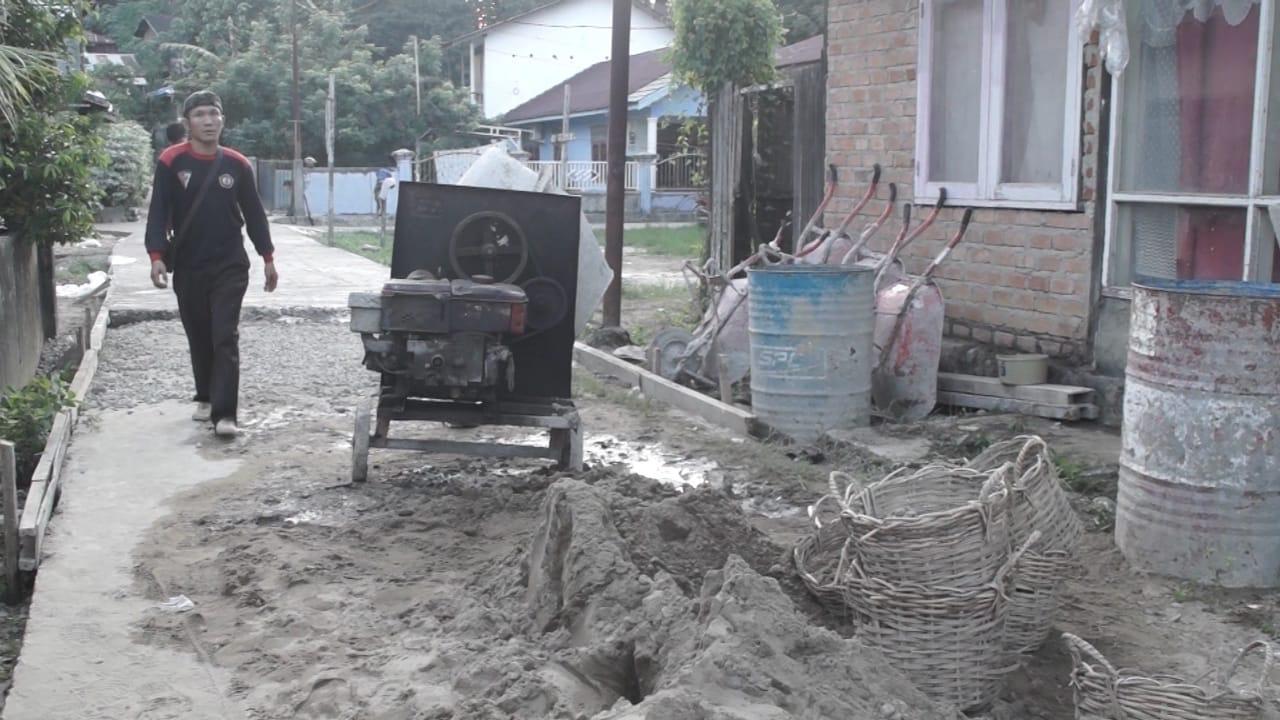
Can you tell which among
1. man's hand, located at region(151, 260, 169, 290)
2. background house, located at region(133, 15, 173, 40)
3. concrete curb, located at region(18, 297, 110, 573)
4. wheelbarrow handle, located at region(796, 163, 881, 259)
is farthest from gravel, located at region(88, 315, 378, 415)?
background house, located at region(133, 15, 173, 40)

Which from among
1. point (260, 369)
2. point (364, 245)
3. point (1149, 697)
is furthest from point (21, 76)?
point (364, 245)

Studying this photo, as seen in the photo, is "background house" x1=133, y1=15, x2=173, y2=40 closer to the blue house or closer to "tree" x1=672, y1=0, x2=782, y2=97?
the blue house

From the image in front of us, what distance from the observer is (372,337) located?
19.7 feet

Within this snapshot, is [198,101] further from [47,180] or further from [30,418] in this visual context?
[47,180]

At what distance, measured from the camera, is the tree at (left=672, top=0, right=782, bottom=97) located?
11.8 m

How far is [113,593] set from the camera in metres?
4.76

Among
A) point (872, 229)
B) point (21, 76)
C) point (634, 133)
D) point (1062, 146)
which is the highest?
point (634, 133)

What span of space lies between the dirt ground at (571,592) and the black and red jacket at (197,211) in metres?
1.09

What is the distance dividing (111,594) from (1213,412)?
4.16 meters

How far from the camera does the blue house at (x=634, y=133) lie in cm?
3603

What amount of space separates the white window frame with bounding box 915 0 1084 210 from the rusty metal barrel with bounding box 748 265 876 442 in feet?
3.86

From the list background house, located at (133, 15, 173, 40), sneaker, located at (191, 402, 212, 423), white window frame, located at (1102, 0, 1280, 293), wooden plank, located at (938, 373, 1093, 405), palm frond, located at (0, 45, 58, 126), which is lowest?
sneaker, located at (191, 402, 212, 423)

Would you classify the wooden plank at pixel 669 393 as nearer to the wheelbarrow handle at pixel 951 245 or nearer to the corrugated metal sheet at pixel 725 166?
the wheelbarrow handle at pixel 951 245

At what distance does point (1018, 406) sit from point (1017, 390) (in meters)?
0.10
